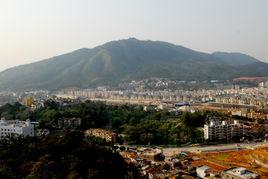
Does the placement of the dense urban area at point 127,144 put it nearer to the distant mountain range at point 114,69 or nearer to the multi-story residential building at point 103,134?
the multi-story residential building at point 103,134

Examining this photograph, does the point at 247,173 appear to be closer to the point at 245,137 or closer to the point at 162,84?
the point at 245,137

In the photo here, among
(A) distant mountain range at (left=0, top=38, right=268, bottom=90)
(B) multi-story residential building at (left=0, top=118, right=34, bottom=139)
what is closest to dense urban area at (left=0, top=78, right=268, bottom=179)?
(B) multi-story residential building at (left=0, top=118, right=34, bottom=139)

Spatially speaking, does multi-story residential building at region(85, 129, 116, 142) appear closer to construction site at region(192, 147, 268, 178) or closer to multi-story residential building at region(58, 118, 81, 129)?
multi-story residential building at region(58, 118, 81, 129)

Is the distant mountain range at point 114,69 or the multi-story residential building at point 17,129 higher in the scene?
the distant mountain range at point 114,69

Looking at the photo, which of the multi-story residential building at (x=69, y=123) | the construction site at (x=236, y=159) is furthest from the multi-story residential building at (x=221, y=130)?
the multi-story residential building at (x=69, y=123)

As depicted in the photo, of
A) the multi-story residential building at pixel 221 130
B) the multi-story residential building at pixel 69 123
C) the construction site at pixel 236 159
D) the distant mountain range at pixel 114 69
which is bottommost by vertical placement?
the construction site at pixel 236 159

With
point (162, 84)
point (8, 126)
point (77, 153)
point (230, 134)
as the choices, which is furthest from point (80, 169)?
point (162, 84)
